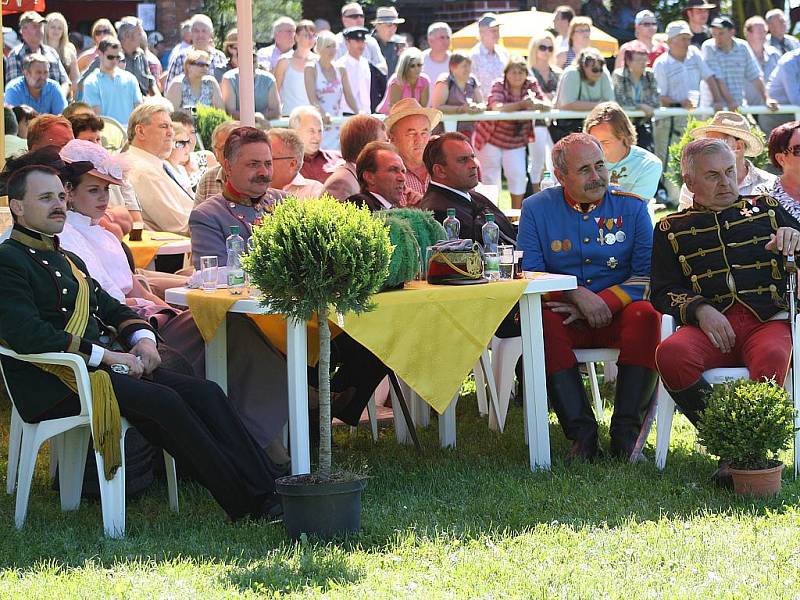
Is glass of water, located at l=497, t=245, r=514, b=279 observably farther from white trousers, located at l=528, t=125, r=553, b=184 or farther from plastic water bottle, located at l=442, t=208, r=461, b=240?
white trousers, located at l=528, t=125, r=553, b=184

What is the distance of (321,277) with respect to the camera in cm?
439

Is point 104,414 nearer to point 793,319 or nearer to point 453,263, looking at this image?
point 453,263

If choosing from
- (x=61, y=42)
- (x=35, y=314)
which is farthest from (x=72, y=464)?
(x=61, y=42)

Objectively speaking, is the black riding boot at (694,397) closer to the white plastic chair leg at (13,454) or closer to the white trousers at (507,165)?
the white plastic chair leg at (13,454)

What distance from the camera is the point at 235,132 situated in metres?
6.09

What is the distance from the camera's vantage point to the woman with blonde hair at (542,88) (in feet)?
44.1

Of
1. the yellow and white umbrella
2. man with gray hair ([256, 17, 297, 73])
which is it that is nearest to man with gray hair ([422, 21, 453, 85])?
man with gray hair ([256, 17, 297, 73])

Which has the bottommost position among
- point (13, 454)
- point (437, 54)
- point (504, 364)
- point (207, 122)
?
point (13, 454)

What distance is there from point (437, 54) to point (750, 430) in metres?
9.15

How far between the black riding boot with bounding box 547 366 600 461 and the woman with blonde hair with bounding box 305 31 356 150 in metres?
7.33

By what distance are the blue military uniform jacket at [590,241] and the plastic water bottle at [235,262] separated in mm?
1370

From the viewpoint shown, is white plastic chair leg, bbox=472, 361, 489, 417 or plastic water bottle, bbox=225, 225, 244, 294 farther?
white plastic chair leg, bbox=472, 361, 489, 417

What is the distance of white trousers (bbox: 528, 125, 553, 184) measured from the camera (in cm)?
1341

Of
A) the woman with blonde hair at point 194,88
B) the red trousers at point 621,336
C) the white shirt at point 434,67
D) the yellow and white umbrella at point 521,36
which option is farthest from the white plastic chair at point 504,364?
the yellow and white umbrella at point 521,36
